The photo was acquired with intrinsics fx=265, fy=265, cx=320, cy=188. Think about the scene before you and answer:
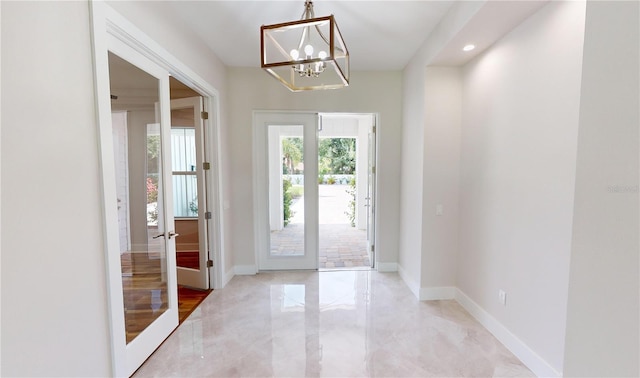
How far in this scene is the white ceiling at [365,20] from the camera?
6.63 feet

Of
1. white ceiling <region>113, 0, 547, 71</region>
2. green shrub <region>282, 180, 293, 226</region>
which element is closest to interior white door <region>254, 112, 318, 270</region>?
green shrub <region>282, 180, 293, 226</region>

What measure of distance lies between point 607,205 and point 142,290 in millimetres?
2840

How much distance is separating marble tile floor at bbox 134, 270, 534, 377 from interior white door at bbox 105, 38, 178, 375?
0.26 metres

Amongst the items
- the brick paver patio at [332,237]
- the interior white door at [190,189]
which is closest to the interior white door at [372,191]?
the brick paver patio at [332,237]

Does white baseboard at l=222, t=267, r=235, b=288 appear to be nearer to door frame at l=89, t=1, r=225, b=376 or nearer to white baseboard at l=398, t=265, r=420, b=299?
door frame at l=89, t=1, r=225, b=376

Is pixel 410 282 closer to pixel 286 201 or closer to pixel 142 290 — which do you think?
pixel 286 201

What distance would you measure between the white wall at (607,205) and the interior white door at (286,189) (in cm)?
320

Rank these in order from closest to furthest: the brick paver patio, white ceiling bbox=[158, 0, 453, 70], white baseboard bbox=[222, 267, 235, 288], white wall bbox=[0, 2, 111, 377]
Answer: white wall bbox=[0, 2, 111, 377], white ceiling bbox=[158, 0, 453, 70], white baseboard bbox=[222, 267, 235, 288], the brick paver patio

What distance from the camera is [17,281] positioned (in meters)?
1.09

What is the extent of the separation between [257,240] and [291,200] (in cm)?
77

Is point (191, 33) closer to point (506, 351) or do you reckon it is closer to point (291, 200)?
point (291, 200)

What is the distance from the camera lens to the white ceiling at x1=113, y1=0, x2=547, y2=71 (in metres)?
2.02

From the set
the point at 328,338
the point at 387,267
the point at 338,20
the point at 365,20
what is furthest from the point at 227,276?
the point at 365,20

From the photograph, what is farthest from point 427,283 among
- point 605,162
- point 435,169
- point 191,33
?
point 191,33
